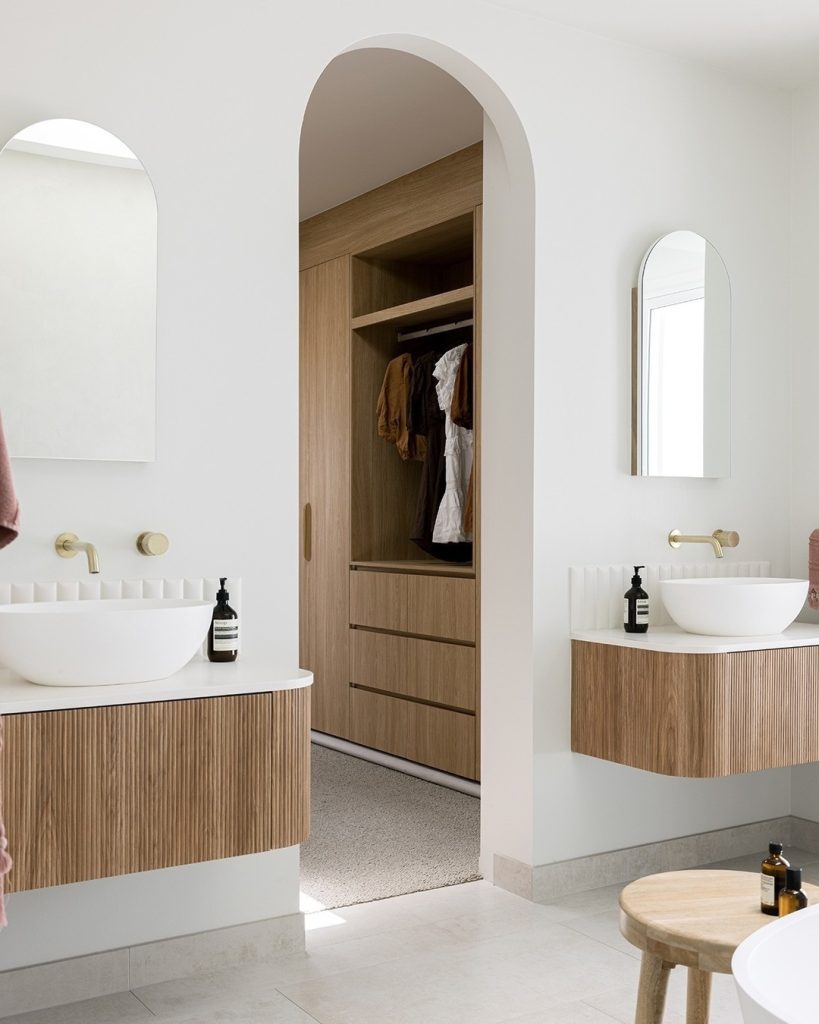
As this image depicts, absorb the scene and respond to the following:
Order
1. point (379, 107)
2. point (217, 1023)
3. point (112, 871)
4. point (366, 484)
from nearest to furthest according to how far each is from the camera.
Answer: point (112, 871) → point (217, 1023) → point (379, 107) → point (366, 484)

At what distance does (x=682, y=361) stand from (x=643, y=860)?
1.57 meters

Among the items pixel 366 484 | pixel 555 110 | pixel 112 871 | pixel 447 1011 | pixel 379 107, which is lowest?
pixel 447 1011

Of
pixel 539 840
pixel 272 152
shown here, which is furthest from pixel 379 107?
pixel 539 840

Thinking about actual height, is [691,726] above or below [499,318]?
below

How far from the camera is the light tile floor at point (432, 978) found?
8.25ft

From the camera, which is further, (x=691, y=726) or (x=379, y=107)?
(x=379, y=107)

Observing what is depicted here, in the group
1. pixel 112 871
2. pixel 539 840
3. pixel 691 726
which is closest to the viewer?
pixel 112 871

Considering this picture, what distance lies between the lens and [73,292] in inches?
102

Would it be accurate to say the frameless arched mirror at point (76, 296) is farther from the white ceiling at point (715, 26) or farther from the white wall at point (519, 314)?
the white ceiling at point (715, 26)

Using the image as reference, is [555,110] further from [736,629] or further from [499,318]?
[736,629]

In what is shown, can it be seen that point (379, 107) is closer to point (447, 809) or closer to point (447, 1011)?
point (447, 809)

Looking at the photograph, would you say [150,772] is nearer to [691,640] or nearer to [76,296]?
[76,296]

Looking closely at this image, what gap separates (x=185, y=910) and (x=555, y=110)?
2.45m

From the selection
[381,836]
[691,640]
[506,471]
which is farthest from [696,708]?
[381,836]
